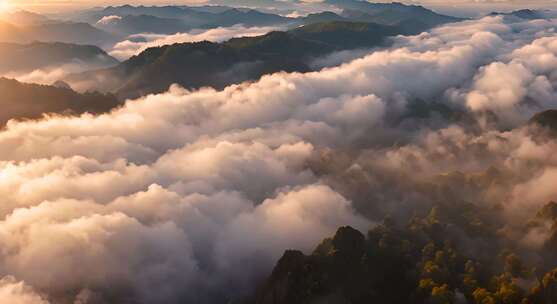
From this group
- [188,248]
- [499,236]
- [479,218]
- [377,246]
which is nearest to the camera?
[377,246]

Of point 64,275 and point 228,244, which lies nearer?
point 64,275

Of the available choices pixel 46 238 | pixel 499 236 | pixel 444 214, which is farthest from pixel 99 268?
pixel 499 236

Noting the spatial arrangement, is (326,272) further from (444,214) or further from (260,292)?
(444,214)

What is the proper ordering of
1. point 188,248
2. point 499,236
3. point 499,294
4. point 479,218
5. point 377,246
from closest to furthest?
point 499,294 < point 377,246 < point 499,236 < point 479,218 < point 188,248

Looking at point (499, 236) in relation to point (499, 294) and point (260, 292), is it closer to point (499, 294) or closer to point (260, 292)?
point (499, 294)

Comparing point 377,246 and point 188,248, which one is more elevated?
point 377,246

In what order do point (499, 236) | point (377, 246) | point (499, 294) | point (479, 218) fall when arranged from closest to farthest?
point (499, 294) → point (377, 246) → point (499, 236) → point (479, 218)

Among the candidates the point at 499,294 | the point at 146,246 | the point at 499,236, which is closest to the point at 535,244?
the point at 499,236

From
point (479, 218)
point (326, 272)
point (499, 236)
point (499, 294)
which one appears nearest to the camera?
point (499, 294)

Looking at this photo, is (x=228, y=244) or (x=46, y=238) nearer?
(x=46, y=238)
